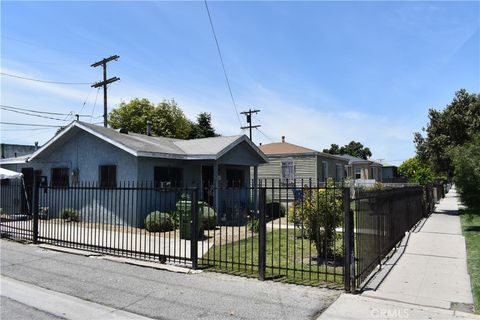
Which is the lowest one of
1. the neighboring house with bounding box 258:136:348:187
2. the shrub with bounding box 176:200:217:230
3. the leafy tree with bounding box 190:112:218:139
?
the shrub with bounding box 176:200:217:230

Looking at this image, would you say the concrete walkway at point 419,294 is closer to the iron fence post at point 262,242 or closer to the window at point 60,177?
the iron fence post at point 262,242

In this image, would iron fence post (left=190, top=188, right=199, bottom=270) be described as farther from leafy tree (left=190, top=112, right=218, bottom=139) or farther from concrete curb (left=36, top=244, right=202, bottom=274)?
leafy tree (left=190, top=112, right=218, bottom=139)

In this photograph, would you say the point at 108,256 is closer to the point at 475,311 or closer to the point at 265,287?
the point at 265,287

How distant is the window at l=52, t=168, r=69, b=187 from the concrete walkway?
15151 millimetres

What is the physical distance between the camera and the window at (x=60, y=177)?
18.7 m

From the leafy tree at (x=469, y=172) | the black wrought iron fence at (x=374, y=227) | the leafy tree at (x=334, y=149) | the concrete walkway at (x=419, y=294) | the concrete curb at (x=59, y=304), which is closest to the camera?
the concrete walkway at (x=419, y=294)

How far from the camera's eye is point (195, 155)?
679 inches

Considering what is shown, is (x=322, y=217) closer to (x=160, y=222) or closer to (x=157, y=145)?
(x=160, y=222)

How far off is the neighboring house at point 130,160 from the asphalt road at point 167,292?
684 cm

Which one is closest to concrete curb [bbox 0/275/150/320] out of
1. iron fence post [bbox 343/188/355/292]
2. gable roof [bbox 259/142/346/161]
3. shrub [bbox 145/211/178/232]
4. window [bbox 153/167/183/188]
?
iron fence post [bbox 343/188/355/292]

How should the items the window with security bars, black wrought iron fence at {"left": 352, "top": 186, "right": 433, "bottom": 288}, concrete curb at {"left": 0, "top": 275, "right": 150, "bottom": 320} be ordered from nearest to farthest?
concrete curb at {"left": 0, "top": 275, "right": 150, "bottom": 320}
black wrought iron fence at {"left": 352, "top": 186, "right": 433, "bottom": 288}
the window with security bars

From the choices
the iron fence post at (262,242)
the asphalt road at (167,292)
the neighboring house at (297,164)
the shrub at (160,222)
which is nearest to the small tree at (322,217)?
the iron fence post at (262,242)

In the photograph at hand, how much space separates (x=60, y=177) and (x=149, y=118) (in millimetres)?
25363

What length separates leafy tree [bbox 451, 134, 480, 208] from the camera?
45.5ft
